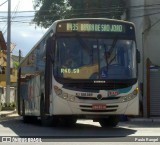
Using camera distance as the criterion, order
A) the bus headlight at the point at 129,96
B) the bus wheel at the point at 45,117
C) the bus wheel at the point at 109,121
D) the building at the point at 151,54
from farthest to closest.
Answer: the building at the point at 151,54 → the bus wheel at the point at 109,121 → the bus wheel at the point at 45,117 → the bus headlight at the point at 129,96

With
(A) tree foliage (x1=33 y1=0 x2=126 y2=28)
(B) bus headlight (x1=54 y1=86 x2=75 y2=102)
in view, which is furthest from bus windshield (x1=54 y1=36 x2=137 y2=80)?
(A) tree foliage (x1=33 y1=0 x2=126 y2=28)

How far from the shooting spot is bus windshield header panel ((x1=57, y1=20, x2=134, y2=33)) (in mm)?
16422

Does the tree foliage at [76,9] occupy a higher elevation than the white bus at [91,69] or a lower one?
higher

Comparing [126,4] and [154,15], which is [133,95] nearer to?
[154,15]

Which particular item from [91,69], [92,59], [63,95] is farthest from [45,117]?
[92,59]

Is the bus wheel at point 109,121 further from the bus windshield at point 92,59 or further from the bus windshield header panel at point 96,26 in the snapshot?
the bus windshield header panel at point 96,26

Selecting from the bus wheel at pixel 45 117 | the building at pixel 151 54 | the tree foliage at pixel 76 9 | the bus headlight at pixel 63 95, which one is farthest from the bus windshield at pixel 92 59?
the tree foliage at pixel 76 9

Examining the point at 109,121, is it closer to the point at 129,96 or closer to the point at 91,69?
the point at 129,96

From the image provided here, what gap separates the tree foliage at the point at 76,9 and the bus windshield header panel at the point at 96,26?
19.1 meters

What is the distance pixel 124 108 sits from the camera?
1619 centimetres

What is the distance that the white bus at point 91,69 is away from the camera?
1585 cm

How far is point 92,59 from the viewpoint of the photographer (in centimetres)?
1608

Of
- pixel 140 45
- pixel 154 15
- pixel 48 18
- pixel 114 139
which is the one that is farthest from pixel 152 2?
pixel 114 139

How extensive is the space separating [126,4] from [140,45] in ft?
15.7
